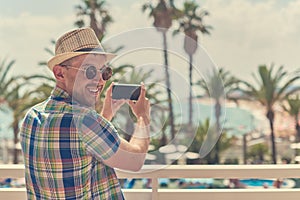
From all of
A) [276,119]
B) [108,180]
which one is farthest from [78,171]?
[276,119]

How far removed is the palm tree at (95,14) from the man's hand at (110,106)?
45.9 feet

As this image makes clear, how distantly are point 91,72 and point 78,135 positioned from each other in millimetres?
151

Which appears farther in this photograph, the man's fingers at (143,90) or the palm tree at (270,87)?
the palm tree at (270,87)

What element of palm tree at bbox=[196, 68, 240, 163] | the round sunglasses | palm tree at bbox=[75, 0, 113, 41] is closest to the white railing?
palm tree at bbox=[196, 68, 240, 163]

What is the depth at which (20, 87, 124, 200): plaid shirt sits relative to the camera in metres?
0.99

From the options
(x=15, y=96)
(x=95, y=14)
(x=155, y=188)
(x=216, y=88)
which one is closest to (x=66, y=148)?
(x=216, y=88)

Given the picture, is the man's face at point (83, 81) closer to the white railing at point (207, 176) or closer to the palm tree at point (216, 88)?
the palm tree at point (216, 88)

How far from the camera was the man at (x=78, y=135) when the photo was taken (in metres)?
1.00

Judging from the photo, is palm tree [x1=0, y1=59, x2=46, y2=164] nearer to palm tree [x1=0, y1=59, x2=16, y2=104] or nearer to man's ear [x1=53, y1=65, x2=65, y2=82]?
palm tree [x1=0, y1=59, x2=16, y2=104]

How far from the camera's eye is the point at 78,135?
39.1 inches

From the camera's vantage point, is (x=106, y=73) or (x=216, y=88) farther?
(x=216, y=88)

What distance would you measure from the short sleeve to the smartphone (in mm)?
118

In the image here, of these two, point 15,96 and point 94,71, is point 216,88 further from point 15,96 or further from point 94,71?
point 15,96

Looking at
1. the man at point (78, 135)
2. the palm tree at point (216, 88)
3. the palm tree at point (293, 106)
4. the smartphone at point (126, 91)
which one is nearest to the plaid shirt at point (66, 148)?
the man at point (78, 135)
